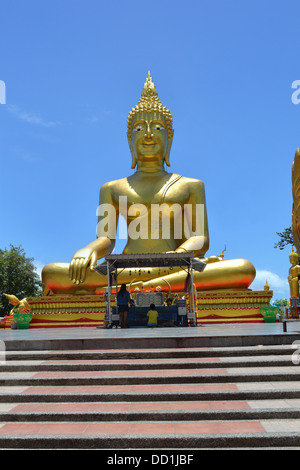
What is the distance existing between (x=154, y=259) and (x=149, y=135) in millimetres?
5879

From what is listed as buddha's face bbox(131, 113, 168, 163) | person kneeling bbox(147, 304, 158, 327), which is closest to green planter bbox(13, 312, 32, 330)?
person kneeling bbox(147, 304, 158, 327)

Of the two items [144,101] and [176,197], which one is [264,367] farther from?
[144,101]

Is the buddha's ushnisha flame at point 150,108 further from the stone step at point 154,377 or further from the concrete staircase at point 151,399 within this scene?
the stone step at point 154,377

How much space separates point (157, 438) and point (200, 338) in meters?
2.97

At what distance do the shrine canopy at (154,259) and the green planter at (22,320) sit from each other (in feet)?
11.0

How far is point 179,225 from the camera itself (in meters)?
17.7

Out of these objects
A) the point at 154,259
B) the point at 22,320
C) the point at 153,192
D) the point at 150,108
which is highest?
the point at 150,108

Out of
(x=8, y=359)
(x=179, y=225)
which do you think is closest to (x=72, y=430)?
(x=8, y=359)

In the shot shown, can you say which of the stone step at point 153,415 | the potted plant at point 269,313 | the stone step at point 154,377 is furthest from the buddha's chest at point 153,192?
the stone step at point 153,415

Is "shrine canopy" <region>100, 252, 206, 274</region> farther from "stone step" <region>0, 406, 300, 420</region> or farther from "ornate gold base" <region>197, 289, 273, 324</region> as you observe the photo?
"stone step" <region>0, 406, 300, 420</region>

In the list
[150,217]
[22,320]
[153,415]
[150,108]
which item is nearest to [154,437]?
[153,415]

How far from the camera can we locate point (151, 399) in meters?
5.70

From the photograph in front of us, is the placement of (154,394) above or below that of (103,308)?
below

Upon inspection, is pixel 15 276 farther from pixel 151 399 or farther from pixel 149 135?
pixel 151 399
